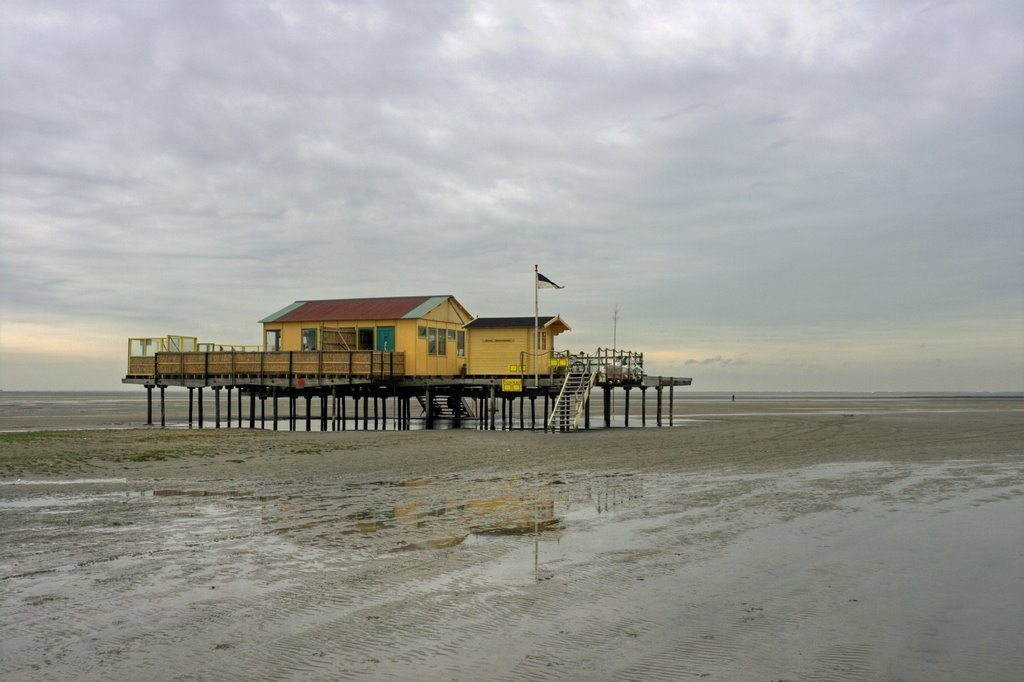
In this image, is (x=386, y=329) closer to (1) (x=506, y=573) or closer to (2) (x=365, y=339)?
(2) (x=365, y=339)

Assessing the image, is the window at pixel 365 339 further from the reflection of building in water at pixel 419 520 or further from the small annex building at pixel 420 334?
the reflection of building in water at pixel 419 520

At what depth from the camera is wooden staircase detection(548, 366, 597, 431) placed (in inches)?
1401

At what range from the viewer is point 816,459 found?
2403cm

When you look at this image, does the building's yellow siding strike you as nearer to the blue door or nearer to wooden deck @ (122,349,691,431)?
wooden deck @ (122,349,691,431)

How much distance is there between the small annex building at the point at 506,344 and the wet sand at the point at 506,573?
18.9m

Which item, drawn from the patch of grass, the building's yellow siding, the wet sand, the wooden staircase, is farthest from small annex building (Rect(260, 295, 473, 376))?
the wet sand

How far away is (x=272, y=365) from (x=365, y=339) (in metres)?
4.24

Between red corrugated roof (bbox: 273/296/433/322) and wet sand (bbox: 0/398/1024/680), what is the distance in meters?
18.7

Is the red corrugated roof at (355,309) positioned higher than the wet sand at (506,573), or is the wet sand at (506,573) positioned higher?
the red corrugated roof at (355,309)

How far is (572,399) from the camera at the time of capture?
36719 millimetres

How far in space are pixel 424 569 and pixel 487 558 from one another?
38.1 inches

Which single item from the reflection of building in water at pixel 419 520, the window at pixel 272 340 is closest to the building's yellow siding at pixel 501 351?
the window at pixel 272 340

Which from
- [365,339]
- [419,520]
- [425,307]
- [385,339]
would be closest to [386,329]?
[385,339]

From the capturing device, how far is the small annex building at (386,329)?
126ft
